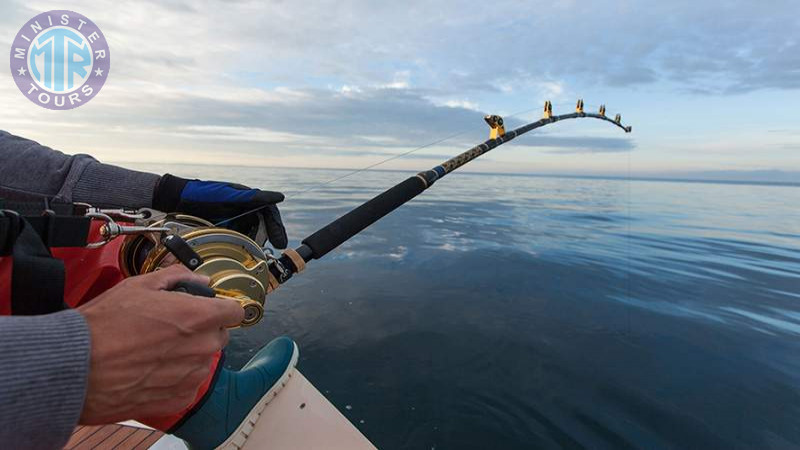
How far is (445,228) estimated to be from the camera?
13.4 metres

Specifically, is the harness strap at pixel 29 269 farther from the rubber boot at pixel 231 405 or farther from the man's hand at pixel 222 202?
the rubber boot at pixel 231 405

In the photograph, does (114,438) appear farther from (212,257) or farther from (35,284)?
(35,284)

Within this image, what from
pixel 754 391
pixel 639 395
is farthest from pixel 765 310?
pixel 639 395

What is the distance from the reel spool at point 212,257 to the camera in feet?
4.13

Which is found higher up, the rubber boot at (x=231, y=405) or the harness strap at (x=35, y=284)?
the harness strap at (x=35, y=284)

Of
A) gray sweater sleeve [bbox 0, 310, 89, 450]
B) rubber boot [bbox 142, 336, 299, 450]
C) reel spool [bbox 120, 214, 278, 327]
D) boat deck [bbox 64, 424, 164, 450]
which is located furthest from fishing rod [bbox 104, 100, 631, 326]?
boat deck [bbox 64, 424, 164, 450]

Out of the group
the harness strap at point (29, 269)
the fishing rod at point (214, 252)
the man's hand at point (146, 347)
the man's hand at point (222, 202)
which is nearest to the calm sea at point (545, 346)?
the man's hand at point (222, 202)

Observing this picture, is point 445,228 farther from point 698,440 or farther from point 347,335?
point 698,440

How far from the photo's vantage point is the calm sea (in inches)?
124

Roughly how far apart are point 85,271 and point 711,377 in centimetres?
530

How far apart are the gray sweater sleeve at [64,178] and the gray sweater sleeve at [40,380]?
1.48 metres

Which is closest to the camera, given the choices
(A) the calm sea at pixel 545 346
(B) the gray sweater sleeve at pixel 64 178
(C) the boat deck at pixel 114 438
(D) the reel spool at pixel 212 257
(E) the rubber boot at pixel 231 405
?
(D) the reel spool at pixel 212 257

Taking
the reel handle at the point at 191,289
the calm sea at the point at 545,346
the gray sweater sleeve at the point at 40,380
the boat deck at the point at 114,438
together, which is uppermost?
the reel handle at the point at 191,289

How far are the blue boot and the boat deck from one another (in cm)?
70
